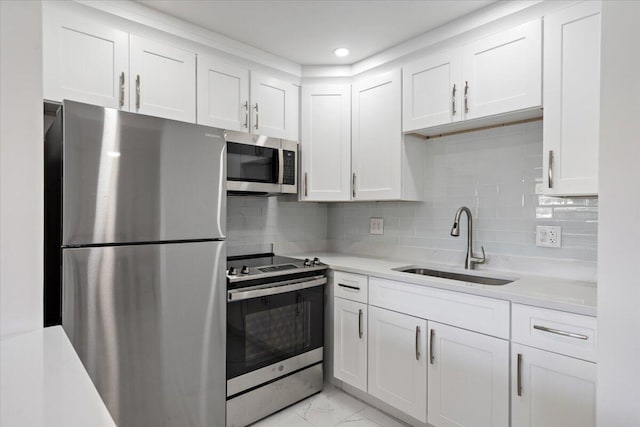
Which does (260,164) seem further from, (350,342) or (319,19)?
(350,342)

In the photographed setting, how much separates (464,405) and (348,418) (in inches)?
30.0

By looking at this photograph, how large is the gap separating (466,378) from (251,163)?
1.75 meters

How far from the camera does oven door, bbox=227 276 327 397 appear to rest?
206cm

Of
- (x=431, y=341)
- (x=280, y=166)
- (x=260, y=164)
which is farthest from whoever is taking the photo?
(x=280, y=166)

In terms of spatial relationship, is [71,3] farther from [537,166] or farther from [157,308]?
[537,166]

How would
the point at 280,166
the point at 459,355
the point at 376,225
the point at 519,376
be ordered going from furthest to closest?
the point at 376,225 < the point at 280,166 < the point at 459,355 < the point at 519,376

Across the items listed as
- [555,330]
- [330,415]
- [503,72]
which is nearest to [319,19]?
[503,72]

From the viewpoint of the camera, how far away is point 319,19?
82.7 inches

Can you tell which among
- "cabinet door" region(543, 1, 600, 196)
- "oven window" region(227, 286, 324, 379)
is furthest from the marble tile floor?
"cabinet door" region(543, 1, 600, 196)

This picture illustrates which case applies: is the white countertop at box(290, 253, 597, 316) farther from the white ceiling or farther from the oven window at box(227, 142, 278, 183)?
the white ceiling

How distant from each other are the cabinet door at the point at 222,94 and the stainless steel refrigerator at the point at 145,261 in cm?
37
